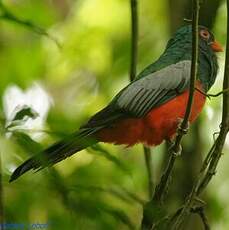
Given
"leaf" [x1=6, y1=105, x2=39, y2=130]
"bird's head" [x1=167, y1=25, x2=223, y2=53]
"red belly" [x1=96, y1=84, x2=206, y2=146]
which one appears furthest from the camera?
"bird's head" [x1=167, y1=25, x2=223, y2=53]

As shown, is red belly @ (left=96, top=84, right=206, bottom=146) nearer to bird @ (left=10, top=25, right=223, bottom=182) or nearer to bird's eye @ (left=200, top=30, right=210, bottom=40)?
bird @ (left=10, top=25, right=223, bottom=182)

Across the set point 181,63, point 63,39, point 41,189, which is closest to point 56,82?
point 63,39

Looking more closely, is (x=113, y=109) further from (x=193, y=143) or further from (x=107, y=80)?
(x=107, y=80)

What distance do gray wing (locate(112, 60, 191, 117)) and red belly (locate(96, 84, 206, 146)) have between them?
54 millimetres

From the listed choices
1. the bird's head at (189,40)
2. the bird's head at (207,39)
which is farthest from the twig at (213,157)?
the bird's head at (207,39)

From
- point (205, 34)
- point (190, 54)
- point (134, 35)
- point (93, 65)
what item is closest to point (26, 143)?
point (134, 35)

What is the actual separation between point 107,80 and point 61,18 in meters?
1.86

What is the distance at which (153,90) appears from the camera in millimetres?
4574

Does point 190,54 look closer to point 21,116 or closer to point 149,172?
point 149,172

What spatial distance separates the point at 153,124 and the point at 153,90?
233mm

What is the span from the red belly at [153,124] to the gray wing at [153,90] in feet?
0.18

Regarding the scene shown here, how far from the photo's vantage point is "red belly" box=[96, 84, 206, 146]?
15.1ft

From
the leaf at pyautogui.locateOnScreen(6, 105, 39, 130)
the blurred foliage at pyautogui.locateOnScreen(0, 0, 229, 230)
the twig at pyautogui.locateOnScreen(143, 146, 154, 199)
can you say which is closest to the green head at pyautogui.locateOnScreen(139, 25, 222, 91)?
the twig at pyautogui.locateOnScreen(143, 146, 154, 199)

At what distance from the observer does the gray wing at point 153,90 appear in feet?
14.6
